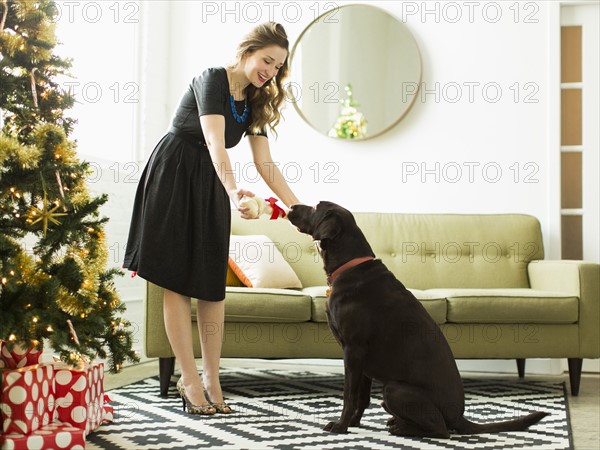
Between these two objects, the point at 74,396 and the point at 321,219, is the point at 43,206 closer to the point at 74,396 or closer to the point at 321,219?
the point at 74,396

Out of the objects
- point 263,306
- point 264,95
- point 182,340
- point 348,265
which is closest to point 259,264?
point 263,306

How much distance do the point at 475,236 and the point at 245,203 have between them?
194 cm

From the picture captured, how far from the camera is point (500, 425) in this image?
7.56 feet

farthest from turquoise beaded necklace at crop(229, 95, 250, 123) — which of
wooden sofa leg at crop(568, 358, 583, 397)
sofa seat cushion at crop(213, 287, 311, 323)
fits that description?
wooden sofa leg at crop(568, 358, 583, 397)

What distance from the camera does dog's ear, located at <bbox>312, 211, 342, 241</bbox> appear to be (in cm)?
238

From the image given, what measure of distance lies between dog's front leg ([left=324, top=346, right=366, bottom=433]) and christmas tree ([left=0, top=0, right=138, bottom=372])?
2.26 ft

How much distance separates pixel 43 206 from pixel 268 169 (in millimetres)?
937

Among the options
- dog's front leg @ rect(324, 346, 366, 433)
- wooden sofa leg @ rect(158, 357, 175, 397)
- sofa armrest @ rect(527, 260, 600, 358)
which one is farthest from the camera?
sofa armrest @ rect(527, 260, 600, 358)

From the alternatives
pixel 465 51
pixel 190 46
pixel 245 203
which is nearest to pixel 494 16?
pixel 465 51

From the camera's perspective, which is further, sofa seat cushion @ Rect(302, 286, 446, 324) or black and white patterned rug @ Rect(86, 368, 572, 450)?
sofa seat cushion @ Rect(302, 286, 446, 324)

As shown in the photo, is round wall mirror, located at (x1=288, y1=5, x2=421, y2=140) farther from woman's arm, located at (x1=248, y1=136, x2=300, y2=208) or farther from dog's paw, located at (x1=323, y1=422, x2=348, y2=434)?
dog's paw, located at (x1=323, y1=422, x2=348, y2=434)

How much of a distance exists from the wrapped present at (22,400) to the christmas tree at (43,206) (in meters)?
0.09

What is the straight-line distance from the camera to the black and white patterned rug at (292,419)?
226 centimetres

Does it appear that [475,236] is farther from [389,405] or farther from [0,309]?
[0,309]
